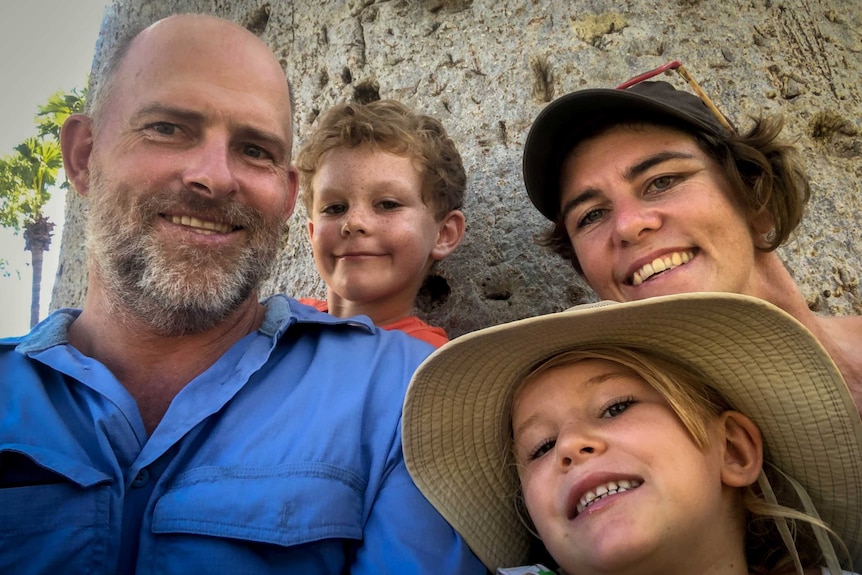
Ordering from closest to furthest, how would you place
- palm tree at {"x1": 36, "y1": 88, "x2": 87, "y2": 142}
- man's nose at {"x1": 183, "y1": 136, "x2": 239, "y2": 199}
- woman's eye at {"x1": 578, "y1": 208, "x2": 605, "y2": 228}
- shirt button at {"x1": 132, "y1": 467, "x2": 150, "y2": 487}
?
shirt button at {"x1": 132, "y1": 467, "x2": 150, "y2": 487}
man's nose at {"x1": 183, "y1": 136, "x2": 239, "y2": 199}
woman's eye at {"x1": 578, "y1": 208, "x2": 605, "y2": 228}
palm tree at {"x1": 36, "y1": 88, "x2": 87, "y2": 142}

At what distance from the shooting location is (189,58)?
1766mm

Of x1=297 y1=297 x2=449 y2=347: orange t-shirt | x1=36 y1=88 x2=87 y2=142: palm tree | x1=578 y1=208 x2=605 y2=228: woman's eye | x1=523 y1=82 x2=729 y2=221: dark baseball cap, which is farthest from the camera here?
x1=36 y1=88 x2=87 y2=142: palm tree

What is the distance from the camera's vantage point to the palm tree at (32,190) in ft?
35.0

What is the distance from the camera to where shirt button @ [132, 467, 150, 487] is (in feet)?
4.25

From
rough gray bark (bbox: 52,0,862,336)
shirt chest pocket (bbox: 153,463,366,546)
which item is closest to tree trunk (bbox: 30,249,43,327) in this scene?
rough gray bark (bbox: 52,0,862,336)

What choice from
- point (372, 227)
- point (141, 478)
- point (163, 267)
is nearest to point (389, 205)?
point (372, 227)

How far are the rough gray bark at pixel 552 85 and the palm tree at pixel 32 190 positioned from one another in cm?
964

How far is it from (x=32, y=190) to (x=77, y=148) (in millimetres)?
10798

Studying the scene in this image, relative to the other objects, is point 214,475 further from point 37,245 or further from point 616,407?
point 37,245

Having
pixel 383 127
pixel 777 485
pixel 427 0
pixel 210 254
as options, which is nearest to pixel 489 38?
pixel 427 0

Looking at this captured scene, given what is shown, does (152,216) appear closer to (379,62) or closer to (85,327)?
(85,327)

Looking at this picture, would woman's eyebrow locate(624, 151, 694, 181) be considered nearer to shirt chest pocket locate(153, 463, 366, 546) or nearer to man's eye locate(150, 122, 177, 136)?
shirt chest pocket locate(153, 463, 366, 546)

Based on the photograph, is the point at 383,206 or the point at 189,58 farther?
the point at 383,206

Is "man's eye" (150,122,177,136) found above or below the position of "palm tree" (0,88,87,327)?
below
